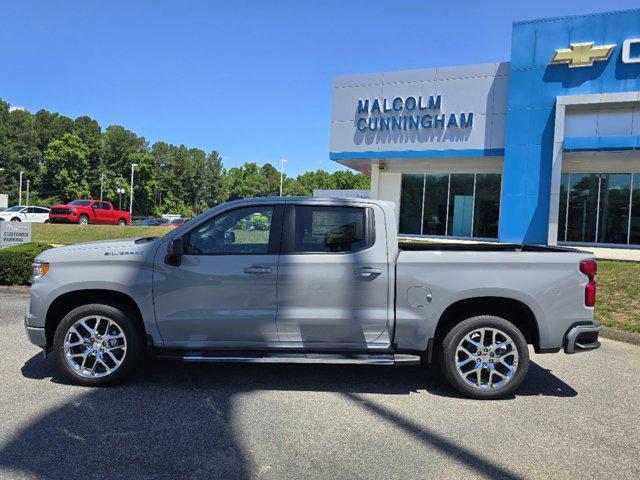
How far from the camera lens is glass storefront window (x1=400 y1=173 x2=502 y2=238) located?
70.8ft

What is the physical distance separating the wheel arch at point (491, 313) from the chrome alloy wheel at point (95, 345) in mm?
3094

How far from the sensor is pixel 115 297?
4621 millimetres

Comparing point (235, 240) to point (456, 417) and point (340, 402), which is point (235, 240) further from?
point (456, 417)

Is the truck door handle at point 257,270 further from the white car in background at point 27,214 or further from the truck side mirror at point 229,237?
the white car in background at point 27,214

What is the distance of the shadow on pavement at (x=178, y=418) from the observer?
310 centimetres

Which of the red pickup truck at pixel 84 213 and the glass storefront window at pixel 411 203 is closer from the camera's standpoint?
the glass storefront window at pixel 411 203

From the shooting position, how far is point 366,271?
4387 mm

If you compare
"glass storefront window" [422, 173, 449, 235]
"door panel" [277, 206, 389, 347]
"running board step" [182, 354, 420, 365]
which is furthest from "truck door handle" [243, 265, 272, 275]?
"glass storefront window" [422, 173, 449, 235]

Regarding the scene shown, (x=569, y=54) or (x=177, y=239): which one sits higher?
(x=569, y=54)

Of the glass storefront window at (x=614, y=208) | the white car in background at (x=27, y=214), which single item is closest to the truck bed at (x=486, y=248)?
the glass storefront window at (x=614, y=208)

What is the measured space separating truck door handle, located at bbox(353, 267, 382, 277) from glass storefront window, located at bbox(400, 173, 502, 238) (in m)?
18.6

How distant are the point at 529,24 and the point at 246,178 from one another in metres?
83.0

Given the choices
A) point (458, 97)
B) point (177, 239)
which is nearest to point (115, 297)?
point (177, 239)

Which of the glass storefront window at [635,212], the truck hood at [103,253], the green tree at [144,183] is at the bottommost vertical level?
the truck hood at [103,253]
